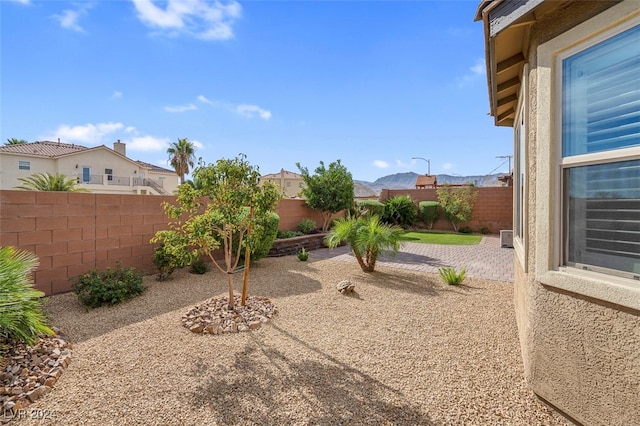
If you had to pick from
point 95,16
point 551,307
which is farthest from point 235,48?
point 551,307

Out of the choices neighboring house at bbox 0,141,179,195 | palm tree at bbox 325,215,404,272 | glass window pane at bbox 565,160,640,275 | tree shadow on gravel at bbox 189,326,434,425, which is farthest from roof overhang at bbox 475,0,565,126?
neighboring house at bbox 0,141,179,195

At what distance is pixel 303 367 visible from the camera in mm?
3787

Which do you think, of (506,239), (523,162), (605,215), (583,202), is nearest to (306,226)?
(506,239)

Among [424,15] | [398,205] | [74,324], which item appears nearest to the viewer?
[74,324]

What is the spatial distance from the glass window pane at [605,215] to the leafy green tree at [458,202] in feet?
58.3

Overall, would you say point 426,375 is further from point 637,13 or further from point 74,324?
point 74,324

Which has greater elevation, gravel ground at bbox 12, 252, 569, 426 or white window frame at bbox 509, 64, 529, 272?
white window frame at bbox 509, 64, 529, 272

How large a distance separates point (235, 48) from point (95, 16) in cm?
410

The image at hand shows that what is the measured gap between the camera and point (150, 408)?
2.99m

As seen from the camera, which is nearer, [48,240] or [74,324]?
[74,324]

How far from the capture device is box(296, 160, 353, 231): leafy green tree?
15.5 metres

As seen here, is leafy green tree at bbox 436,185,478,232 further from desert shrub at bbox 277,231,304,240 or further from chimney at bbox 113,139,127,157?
chimney at bbox 113,139,127,157

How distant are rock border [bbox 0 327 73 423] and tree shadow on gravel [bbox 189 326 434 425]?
156cm

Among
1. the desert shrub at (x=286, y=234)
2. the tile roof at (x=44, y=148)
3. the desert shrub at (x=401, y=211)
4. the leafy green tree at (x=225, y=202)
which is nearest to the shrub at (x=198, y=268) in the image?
the leafy green tree at (x=225, y=202)
